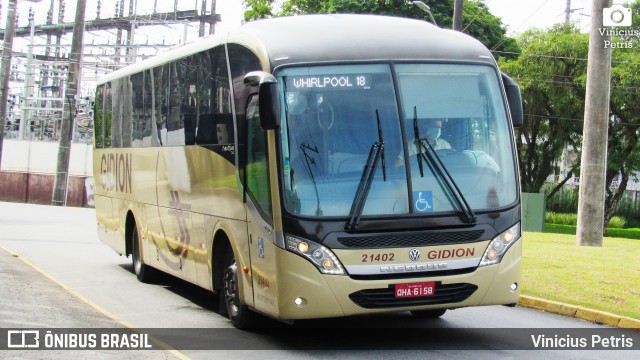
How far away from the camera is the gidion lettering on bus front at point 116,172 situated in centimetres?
1606

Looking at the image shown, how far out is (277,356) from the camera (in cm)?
925

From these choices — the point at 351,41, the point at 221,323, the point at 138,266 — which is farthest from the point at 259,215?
the point at 138,266

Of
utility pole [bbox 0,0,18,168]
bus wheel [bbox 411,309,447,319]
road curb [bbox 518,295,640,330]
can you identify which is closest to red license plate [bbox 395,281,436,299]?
bus wheel [bbox 411,309,447,319]

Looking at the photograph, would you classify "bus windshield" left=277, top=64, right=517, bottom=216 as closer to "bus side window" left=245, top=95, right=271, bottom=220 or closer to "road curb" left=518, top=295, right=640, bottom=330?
"bus side window" left=245, top=95, right=271, bottom=220

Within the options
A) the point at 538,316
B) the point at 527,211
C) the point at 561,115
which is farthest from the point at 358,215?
the point at 561,115

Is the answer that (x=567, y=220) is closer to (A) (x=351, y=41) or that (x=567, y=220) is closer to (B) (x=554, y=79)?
(B) (x=554, y=79)

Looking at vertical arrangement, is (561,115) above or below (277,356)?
above

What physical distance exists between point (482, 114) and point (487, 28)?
4428cm

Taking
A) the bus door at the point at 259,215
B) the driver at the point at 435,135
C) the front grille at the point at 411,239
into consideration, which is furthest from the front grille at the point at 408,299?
the driver at the point at 435,135

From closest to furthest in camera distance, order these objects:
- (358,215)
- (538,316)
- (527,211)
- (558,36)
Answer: (358,215) → (538,316) → (527,211) → (558,36)

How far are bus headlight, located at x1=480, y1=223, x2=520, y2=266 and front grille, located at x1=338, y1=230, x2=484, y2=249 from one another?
176 millimetres

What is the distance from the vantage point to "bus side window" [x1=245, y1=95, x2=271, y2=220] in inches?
376

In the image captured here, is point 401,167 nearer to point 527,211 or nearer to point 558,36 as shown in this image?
point 527,211

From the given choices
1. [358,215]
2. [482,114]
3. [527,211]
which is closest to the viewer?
[358,215]
